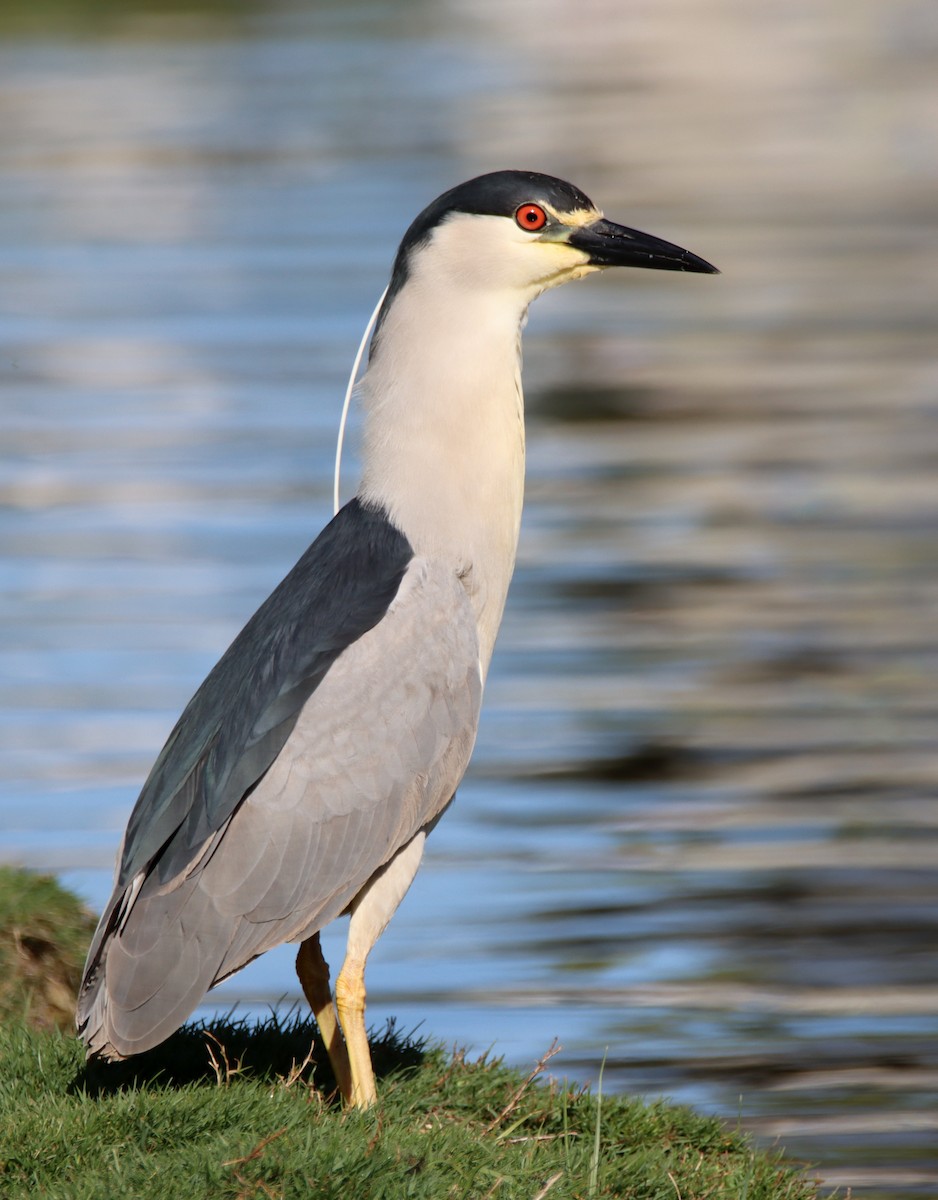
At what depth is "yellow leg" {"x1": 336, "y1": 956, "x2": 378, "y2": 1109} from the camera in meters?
4.98

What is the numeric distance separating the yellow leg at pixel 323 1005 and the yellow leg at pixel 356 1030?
105 millimetres

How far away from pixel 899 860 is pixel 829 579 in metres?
3.59

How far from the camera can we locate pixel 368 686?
518cm

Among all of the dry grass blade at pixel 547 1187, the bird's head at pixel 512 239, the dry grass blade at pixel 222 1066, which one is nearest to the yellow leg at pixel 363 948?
the dry grass blade at pixel 222 1066

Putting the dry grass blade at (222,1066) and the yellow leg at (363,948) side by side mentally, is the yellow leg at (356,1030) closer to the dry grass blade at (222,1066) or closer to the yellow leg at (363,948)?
the yellow leg at (363,948)

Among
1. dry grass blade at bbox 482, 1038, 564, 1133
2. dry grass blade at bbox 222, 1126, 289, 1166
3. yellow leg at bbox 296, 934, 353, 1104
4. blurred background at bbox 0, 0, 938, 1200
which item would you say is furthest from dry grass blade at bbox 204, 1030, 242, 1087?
blurred background at bbox 0, 0, 938, 1200

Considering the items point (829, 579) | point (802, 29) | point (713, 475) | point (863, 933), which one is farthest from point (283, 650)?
point (802, 29)

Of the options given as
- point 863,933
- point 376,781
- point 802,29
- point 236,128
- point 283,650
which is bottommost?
point 863,933

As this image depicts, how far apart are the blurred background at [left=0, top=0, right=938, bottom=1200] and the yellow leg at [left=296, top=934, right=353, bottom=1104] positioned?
1029 mm

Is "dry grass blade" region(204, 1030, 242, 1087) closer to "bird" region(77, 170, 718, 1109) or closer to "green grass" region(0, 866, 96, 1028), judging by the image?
"bird" region(77, 170, 718, 1109)

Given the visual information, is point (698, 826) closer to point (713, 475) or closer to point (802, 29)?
point (713, 475)

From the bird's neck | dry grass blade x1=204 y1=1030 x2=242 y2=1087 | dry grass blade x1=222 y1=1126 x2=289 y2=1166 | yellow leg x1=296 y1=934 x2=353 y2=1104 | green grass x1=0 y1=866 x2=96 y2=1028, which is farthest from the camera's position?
green grass x1=0 y1=866 x2=96 y2=1028

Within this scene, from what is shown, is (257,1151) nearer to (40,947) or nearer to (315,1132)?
(315,1132)

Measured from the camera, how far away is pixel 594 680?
9547 mm
